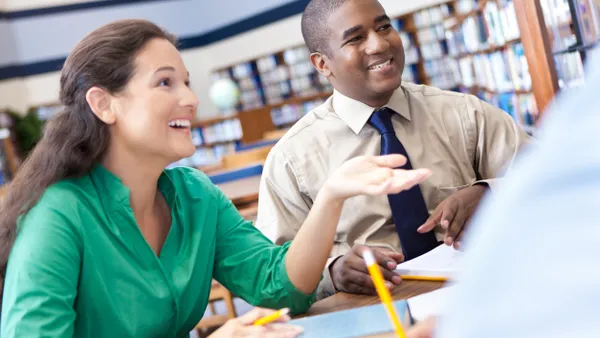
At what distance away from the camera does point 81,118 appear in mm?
1335

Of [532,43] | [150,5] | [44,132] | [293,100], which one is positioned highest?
[150,5]

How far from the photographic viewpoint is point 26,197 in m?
1.27

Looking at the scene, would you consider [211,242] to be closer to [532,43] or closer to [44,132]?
[44,132]

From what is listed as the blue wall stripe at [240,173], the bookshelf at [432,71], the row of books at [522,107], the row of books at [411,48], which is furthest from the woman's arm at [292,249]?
the row of books at [411,48]

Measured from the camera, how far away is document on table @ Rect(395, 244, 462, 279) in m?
1.22

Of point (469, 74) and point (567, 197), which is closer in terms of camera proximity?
point (567, 197)

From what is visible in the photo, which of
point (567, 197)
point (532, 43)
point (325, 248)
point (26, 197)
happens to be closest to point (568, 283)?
point (567, 197)

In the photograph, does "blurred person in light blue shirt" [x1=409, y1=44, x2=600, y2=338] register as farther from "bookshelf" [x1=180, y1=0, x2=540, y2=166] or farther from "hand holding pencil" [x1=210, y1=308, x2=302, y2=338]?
"bookshelf" [x1=180, y1=0, x2=540, y2=166]

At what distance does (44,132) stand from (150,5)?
12960 mm

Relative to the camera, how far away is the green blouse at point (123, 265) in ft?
3.69

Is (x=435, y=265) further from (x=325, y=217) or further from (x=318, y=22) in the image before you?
(x=318, y=22)

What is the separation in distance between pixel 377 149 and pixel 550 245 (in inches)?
52.6

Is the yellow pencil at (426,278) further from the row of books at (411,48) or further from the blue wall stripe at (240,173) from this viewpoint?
the row of books at (411,48)

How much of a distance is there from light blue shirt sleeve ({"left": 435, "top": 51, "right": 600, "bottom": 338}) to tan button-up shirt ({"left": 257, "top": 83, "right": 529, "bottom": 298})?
125cm
